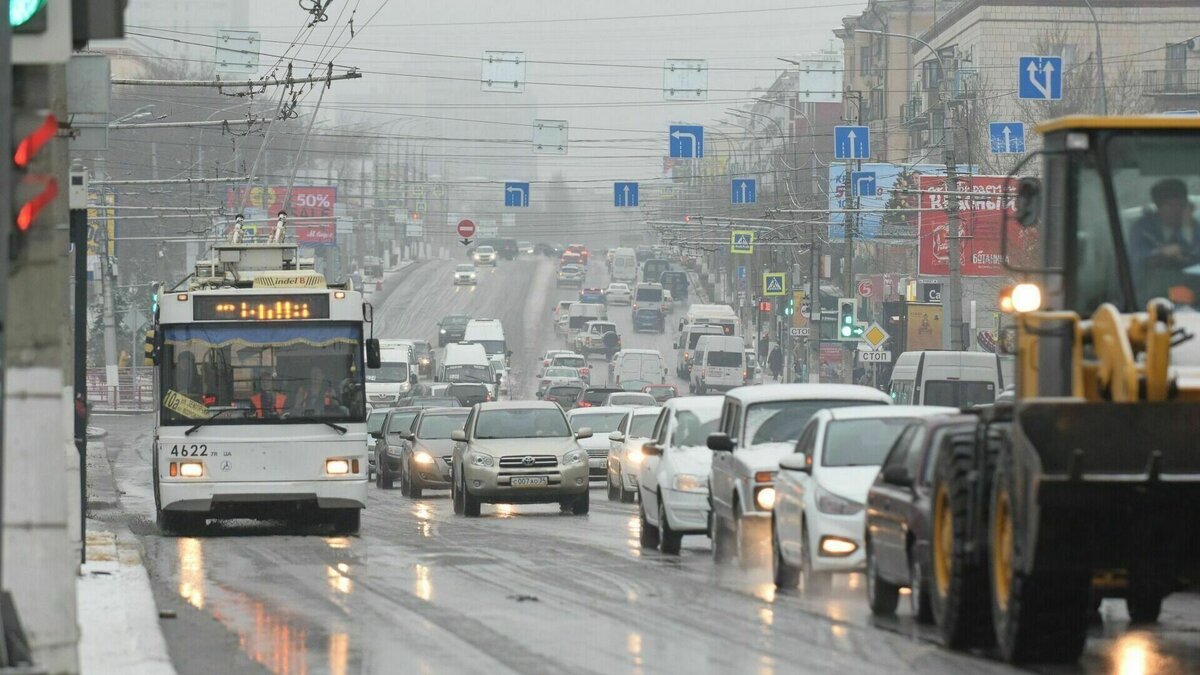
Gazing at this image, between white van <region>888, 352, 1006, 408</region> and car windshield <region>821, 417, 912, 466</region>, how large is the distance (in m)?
25.6

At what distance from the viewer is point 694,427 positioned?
22.8m

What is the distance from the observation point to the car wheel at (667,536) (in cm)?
2125

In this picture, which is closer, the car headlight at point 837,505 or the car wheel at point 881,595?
the car wheel at point 881,595

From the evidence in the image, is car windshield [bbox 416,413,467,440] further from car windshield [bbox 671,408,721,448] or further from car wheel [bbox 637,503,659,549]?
car wheel [bbox 637,503,659,549]

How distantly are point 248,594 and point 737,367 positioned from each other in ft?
220

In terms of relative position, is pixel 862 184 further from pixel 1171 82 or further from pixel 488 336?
pixel 488 336

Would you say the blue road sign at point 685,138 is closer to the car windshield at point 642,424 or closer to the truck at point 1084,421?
the car windshield at point 642,424

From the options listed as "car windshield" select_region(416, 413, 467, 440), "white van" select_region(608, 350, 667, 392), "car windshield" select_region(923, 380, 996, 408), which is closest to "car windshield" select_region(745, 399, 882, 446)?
"car windshield" select_region(416, 413, 467, 440)

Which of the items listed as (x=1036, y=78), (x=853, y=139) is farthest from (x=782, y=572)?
(x=853, y=139)

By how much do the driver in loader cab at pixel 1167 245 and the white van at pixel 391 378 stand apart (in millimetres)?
56365

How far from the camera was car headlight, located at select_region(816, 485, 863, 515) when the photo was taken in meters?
15.7

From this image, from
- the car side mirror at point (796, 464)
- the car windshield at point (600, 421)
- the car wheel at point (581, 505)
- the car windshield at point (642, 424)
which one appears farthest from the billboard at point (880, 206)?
the car side mirror at point (796, 464)

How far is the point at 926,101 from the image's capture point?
101m

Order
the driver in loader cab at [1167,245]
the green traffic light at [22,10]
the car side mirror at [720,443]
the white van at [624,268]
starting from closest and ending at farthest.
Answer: the green traffic light at [22,10]
the driver in loader cab at [1167,245]
the car side mirror at [720,443]
the white van at [624,268]
